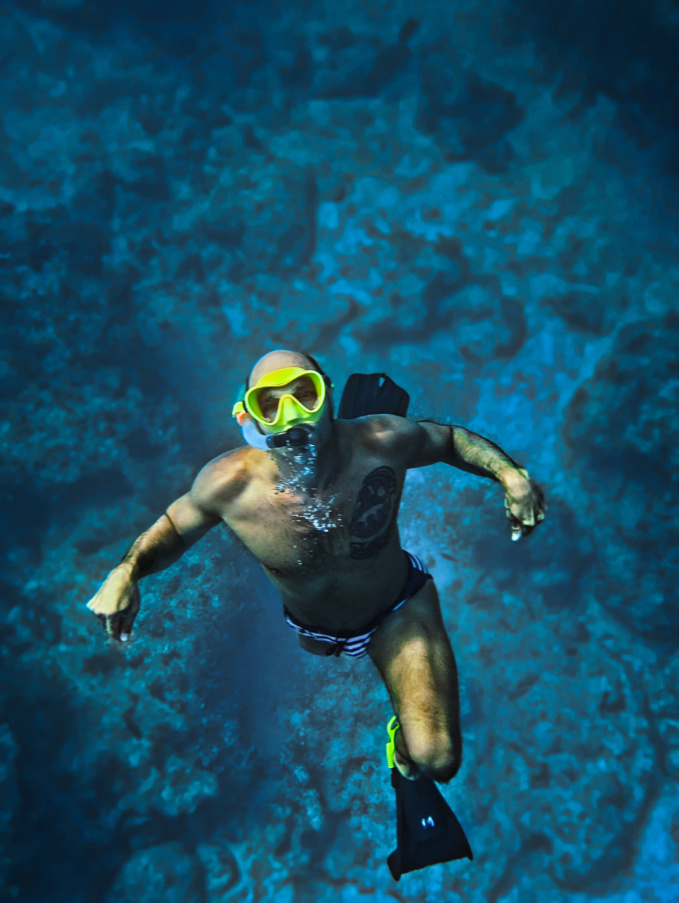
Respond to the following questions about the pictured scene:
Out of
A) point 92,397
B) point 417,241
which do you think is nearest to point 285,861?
point 92,397

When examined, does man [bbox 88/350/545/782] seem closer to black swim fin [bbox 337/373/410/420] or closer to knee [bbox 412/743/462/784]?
knee [bbox 412/743/462/784]

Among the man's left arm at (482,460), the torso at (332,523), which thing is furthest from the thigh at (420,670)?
the man's left arm at (482,460)

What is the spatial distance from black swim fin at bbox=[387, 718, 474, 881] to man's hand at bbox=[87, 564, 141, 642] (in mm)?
1485

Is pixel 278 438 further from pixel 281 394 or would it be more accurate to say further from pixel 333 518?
pixel 333 518

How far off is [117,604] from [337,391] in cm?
405

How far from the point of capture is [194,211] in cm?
519

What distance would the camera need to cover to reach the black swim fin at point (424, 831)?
2270mm

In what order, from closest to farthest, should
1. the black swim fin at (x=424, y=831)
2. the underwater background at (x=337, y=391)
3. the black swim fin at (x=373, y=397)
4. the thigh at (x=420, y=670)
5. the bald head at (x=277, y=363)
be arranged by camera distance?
the bald head at (x=277, y=363) → the thigh at (x=420, y=670) → the black swim fin at (x=424, y=831) → the black swim fin at (x=373, y=397) → the underwater background at (x=337, y=391)

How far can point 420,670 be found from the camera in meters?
2.16

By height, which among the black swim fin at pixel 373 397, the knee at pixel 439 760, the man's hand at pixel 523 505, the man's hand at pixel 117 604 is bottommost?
the knee at pixel 439 760

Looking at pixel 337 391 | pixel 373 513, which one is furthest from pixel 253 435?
pixel 337 391

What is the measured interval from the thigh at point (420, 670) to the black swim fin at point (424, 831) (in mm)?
467

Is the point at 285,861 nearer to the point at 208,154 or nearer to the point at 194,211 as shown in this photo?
the point at 194,211

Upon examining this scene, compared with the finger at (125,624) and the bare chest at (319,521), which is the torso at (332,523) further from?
the finger at (125,624)
